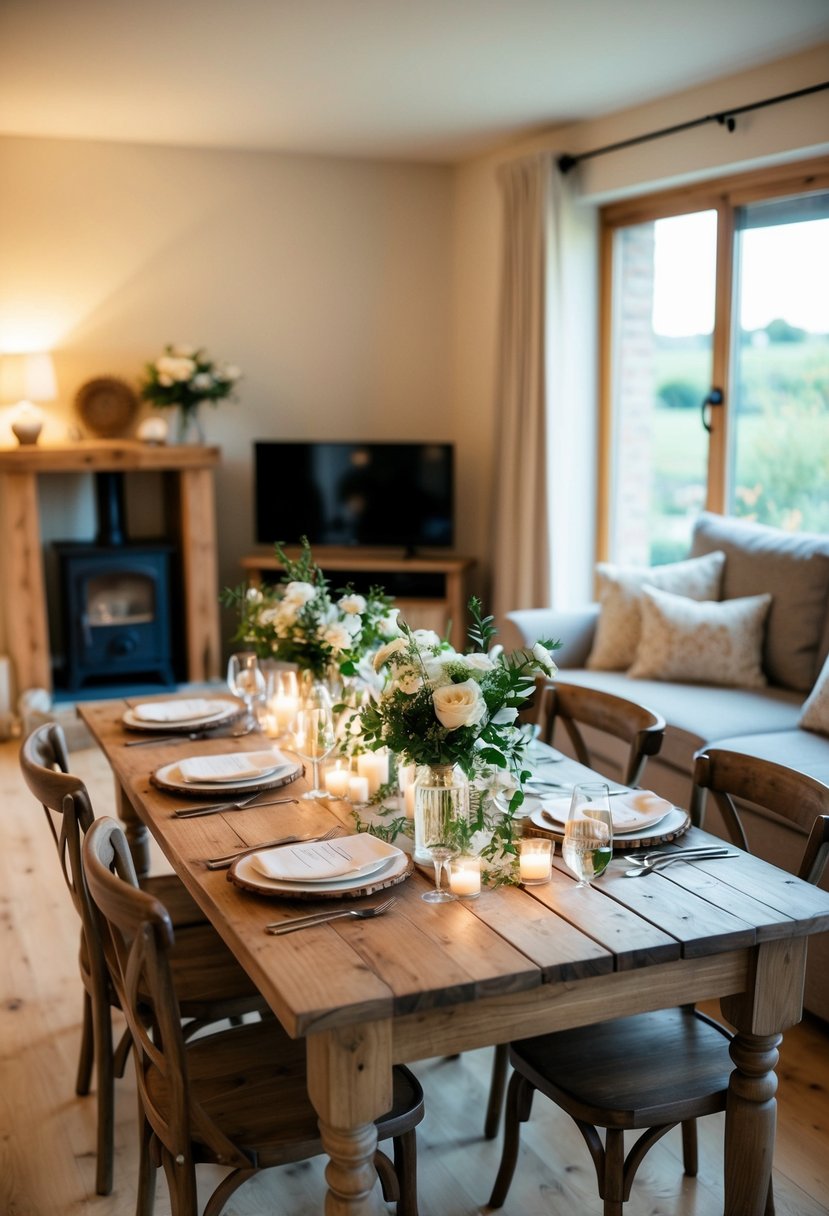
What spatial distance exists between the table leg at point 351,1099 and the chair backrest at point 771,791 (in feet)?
2.87

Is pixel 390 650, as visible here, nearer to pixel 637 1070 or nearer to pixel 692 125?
pixel 637 1070

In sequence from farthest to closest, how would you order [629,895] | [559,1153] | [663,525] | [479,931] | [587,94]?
1. [663,525]
2. [587,94]
3. [559,1153]
4. [629,895]
5. [479,931]

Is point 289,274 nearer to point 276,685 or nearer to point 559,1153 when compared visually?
point 276,685

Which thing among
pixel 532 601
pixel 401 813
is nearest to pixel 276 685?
pixel 401 813

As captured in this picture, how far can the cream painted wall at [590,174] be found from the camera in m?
4.30

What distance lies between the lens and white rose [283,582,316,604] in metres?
2.67

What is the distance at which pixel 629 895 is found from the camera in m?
1.88

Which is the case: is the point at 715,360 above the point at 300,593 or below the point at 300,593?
above

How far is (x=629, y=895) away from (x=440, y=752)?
1.23 ft

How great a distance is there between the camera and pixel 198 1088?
1.92m

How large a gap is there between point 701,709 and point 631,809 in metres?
1.73

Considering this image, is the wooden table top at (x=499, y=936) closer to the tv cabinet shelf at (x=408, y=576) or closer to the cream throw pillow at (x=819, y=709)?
the cream throw pillow at (x=819, y=709)

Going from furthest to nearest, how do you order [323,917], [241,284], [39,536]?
[241,284], [39,536], [323,917]

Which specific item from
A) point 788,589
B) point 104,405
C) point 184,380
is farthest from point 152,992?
point 104,405
